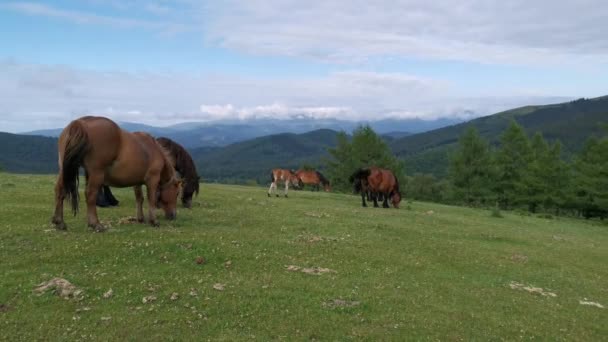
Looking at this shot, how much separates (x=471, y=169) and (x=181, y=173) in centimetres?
4844

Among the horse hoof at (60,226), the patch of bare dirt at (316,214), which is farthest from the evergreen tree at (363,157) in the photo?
the horse hoof at (60,226)

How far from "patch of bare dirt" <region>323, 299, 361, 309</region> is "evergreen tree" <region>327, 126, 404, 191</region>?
172 feet

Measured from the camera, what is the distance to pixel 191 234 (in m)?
11.1

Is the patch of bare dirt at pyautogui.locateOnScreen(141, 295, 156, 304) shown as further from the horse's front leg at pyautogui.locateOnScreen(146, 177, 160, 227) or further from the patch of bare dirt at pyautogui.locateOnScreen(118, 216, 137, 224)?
the patch of bare dirt at pyautogui.locateOnScreen(118, 216, 137, 224)

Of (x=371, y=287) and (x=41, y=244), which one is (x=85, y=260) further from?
(x=371, y=287)

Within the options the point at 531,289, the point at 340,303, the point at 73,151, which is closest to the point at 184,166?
the point at 73,151

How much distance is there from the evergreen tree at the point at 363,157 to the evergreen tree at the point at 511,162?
12.8 m

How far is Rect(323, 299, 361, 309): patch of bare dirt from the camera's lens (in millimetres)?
7855

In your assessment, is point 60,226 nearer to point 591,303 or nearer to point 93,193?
point 93,193

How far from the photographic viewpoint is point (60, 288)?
744cm

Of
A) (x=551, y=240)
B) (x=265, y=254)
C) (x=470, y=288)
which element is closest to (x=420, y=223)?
(x=551, y=240)

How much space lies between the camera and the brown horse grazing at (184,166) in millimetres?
15352

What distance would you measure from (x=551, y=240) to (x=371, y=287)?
13.1 meters

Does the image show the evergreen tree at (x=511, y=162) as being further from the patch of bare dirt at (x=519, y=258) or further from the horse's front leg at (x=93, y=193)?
the horse's front leg at (x=93, y=193)
